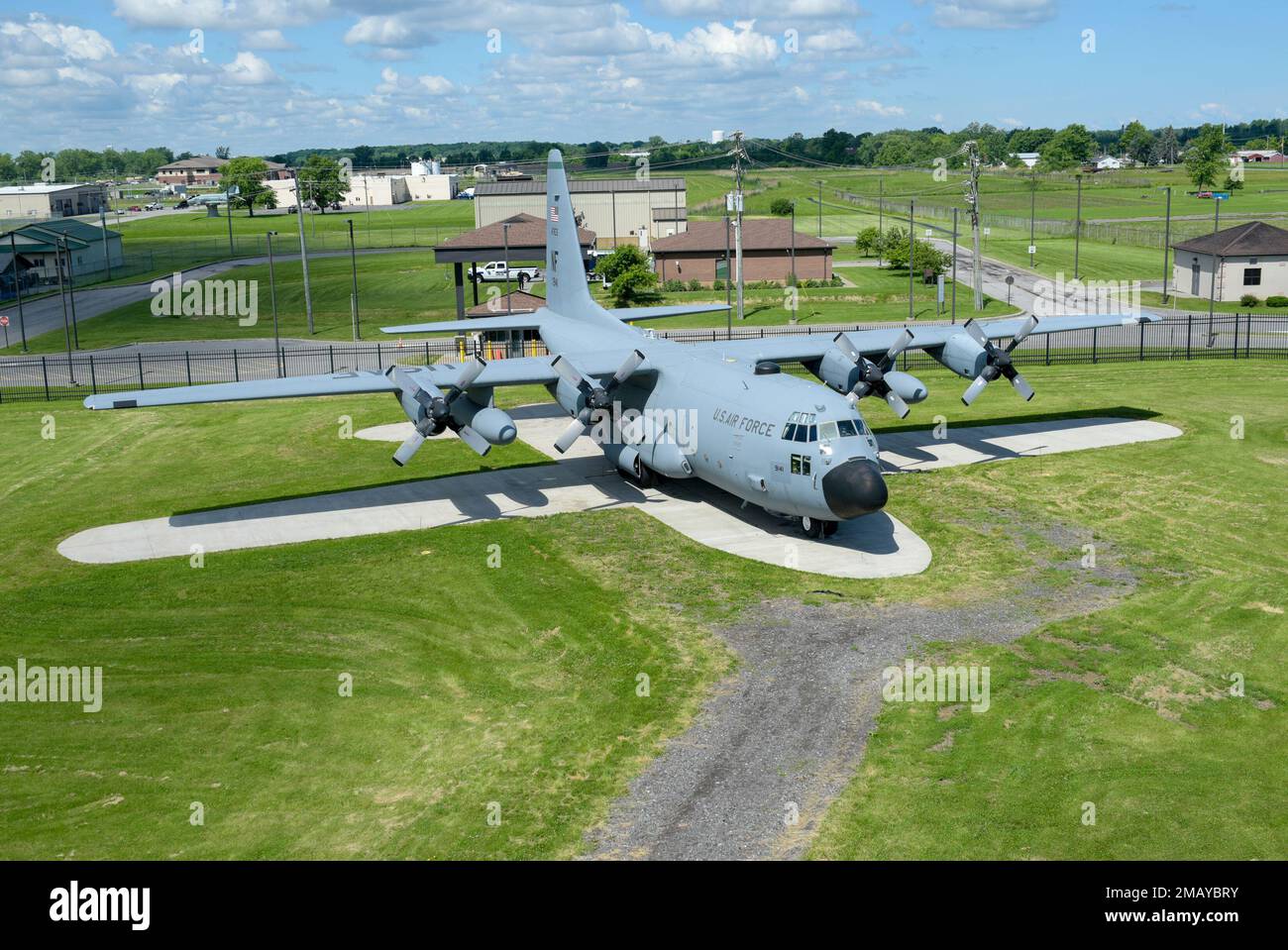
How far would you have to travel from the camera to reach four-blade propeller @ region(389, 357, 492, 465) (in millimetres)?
35375

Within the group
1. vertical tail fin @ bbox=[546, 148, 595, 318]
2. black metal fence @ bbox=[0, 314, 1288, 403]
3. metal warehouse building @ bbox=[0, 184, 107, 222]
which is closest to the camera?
vertical tail fin @ bbox=[546, 148, 595, 318]

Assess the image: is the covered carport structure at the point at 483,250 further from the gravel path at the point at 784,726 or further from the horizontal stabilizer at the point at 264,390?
the gravel path at the point at 784,726

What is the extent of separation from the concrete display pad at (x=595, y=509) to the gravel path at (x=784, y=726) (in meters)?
3.74

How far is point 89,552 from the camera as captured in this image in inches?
1355

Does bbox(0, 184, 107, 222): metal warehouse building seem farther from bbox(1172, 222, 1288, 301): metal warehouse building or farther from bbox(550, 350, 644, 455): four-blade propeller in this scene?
bbox(550, 350, 644, 455): four-blade propeller

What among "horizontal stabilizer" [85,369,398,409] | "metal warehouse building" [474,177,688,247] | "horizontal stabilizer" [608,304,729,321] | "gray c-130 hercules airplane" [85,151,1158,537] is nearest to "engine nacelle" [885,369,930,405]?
"gray c-130 hercules airplane" [85,151,1158,537]

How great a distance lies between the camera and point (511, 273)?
11562cm

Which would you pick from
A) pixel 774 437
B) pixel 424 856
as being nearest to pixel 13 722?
pixel 424 856

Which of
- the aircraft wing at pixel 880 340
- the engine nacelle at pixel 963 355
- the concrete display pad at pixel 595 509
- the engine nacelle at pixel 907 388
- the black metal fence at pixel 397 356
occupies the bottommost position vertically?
the concrete display pad at pixel 595 509

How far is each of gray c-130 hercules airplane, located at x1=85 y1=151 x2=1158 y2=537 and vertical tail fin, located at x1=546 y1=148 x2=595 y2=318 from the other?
970mm

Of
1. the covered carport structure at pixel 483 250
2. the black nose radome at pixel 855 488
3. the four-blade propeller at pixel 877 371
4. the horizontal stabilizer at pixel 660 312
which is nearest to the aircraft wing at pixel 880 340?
the four-blade propeller at pixel 877 371

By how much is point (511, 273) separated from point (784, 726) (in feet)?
323

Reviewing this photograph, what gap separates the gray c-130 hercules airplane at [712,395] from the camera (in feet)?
105

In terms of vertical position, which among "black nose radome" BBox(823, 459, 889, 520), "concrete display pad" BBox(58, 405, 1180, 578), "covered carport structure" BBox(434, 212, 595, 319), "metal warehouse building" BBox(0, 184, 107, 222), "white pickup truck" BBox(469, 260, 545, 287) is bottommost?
"concrete display pad" BBox(58, 405, 1180, 578)
